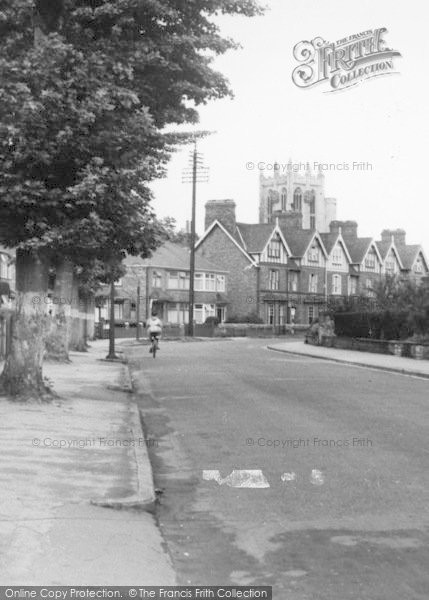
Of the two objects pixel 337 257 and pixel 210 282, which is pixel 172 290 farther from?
pixel 337 257

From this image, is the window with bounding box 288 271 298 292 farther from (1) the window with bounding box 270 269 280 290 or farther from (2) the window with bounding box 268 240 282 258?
(2) the window with bounding box 268 240 282 258

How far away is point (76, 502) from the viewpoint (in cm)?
725

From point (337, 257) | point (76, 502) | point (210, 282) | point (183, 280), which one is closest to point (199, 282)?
point (210, 282)

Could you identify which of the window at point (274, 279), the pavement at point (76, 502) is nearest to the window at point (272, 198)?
the window at point (274, 279)

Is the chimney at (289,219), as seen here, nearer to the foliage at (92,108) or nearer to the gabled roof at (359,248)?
the gabled roof at (359,248)

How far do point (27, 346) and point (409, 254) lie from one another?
298 feet

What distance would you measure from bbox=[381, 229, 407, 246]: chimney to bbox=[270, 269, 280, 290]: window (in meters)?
22.3

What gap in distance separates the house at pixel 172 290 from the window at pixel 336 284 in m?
14.2

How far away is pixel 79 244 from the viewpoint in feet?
44.9

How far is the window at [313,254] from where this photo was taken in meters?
87.8

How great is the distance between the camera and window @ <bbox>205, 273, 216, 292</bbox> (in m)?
81.0

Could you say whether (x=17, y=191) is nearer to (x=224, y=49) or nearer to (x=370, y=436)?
(x=224, y=49)

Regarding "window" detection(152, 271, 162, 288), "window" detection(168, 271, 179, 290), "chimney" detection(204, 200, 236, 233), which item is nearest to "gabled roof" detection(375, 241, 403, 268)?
"chimney" detection(204, 200, 236, 233)

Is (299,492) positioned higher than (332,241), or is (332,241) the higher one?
(332,241)
